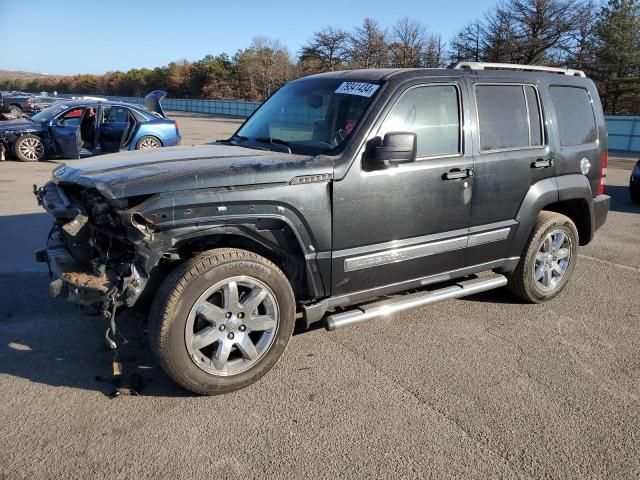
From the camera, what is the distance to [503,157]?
4191 mm

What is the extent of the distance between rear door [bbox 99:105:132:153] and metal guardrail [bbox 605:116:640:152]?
2327 centimetres

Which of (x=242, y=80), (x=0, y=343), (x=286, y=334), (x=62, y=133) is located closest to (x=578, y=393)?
(x=286, y=334)

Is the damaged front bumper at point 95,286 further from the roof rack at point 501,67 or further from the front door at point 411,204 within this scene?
the roof rack at point 501,67

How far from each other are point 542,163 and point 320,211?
223 centimetres

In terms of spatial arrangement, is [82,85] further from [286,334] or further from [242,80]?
[286,334]

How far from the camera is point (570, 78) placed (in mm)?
4906

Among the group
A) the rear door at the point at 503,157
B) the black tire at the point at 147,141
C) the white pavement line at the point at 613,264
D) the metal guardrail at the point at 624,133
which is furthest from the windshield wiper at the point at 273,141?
the metal guardrail at the point at 624,133

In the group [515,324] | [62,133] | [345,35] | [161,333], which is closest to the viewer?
[161,333]

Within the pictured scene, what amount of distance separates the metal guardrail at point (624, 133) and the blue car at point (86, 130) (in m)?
22.9

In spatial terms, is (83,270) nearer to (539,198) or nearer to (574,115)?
(539,198)

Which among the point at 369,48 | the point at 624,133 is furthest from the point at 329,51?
the point at 624,133

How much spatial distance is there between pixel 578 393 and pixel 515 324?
1.08m

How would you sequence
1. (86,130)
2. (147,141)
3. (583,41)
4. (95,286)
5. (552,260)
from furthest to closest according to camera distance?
(583,41) → (86,130) → (147,141) → (552,260) → (95,286)

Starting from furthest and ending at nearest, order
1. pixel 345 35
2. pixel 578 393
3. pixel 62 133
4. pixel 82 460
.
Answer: pixel 345 35 → pixel 62 133 → pixel 578 393 → pixel 82 460
